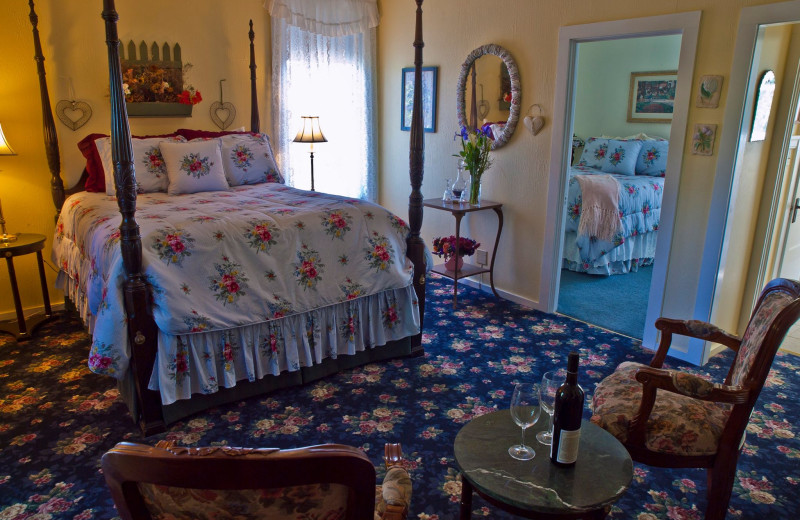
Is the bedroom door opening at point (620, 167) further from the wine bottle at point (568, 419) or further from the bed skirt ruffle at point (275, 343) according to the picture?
the wine bottle at point (568, 419)

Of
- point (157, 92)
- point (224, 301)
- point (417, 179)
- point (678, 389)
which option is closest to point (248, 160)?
point (157, 92)

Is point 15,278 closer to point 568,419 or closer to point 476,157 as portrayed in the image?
point 476,157

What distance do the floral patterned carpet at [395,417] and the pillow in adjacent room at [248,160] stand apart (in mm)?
1532

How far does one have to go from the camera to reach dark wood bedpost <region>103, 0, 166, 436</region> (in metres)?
2.23

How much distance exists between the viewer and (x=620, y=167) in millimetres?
5883

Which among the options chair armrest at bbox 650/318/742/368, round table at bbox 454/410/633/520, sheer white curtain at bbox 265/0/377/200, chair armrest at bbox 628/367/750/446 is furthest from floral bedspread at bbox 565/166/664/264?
round table at bbox 454/410/633/520

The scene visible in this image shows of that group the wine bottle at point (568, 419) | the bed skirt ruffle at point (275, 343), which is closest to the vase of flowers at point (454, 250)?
the bed skirt ruffle at point (275, 343)

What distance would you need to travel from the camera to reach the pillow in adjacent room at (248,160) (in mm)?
3934

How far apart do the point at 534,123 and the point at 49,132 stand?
341cm

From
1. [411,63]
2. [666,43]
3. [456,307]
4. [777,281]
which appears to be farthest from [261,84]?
[666,43]

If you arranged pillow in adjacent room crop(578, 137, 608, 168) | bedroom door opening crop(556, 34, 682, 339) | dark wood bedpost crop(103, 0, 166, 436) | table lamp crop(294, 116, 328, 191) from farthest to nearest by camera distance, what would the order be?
pillow in adjacent room crop(578, 137, 608, 168), table lamp crop(294, 116, 328, 191), bedroom door opening crop(556, 34, 682, 339), dark wood bedpost crop(103, 0, 166, 436)

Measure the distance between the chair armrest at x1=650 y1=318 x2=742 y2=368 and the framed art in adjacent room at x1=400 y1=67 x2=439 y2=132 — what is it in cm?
289

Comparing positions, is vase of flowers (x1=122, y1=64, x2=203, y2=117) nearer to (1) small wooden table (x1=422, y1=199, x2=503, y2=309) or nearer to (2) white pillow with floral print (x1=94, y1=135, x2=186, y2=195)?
(2) white pillow with floral print (x1=94, y1=135, x2=186, y2=195)

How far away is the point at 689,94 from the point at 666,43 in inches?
149
